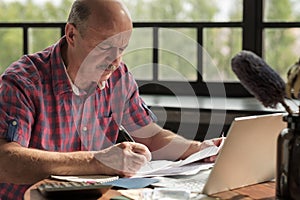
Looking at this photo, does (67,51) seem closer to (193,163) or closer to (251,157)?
(193,163)

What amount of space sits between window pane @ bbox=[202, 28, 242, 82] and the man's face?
74.5 inches

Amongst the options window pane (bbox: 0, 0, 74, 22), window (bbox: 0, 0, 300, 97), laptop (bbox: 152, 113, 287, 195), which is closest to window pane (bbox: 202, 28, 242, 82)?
window (bbox: 0, 0, 300, 97)

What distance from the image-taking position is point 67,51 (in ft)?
7.32

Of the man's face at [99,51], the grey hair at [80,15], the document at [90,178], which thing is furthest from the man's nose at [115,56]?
the document at [90,178]

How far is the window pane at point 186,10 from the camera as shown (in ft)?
13.0

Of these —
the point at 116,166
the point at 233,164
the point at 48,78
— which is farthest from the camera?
the point at 48,78

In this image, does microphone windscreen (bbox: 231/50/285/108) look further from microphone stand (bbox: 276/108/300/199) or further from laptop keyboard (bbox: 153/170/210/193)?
laptop keyboard (bbox: 153/170/210/193)

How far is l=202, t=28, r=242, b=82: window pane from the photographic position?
3.98 metres

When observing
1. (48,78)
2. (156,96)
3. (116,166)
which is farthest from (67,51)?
(156,96)

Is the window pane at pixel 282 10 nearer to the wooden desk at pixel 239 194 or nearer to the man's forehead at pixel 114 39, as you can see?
the man's forehead at pixel 114 39

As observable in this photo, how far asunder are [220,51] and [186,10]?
1.16 ft

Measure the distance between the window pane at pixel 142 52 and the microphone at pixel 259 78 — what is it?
2.66m

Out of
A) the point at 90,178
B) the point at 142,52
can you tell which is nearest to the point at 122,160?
the point at 90,178

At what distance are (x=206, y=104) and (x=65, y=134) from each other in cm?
160
